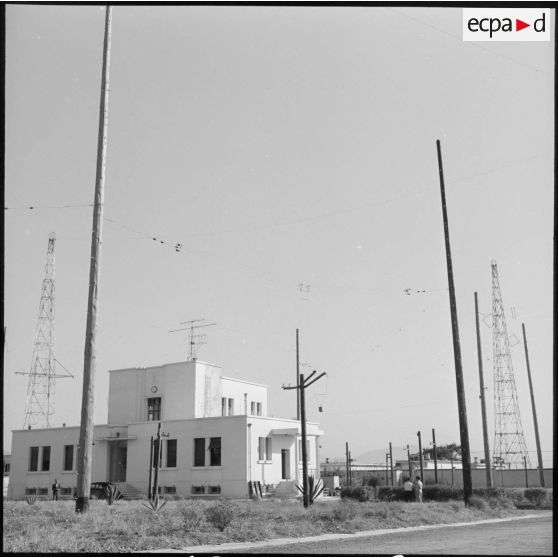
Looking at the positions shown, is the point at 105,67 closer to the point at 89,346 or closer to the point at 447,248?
the point at 89,346

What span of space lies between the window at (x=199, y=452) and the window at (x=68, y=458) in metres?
8.55

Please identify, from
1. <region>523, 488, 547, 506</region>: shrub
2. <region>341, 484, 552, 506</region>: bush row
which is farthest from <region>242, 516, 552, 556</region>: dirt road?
<region>523, 488, 547, 506</region>: shrub

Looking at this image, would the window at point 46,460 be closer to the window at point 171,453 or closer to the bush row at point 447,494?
the window at point 171,453

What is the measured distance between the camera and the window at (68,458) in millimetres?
41188

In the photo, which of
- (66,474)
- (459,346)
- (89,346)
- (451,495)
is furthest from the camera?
(66,474)

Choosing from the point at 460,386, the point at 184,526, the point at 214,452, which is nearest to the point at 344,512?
the point at 184,526

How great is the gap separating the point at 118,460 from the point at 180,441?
18.7 feet

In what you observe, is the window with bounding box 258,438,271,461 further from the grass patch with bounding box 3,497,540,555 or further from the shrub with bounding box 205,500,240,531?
the shrub with bounding box 205,500,240,531

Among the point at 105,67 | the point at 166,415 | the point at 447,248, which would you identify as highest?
the point at 105,67

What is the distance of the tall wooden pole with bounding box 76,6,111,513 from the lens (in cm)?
1797

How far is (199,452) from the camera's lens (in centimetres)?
3744

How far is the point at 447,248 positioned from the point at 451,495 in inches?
438

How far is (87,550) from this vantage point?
476 inches

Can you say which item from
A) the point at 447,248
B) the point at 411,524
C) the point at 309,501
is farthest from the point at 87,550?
the point at 447,248
